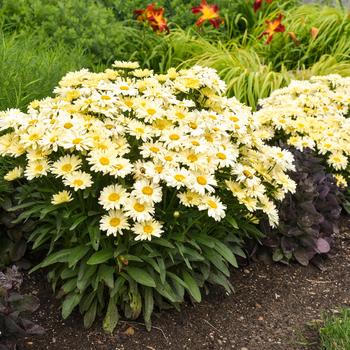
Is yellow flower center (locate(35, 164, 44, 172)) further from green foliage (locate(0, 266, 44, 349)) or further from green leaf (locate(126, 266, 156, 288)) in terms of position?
green leaf (locate(126, 266, 156, 288))

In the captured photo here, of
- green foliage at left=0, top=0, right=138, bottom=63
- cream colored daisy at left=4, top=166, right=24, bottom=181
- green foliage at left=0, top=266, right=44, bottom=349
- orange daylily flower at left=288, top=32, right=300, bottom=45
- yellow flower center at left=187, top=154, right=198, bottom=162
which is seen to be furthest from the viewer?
orange daylily flower at left=288, top=32, right=300, bottom=45

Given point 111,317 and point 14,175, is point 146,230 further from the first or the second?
point 14,175

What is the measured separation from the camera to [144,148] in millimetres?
2877

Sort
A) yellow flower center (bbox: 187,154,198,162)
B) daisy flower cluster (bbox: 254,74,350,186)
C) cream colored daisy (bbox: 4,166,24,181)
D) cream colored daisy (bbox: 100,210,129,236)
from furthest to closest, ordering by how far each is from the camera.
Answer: daisy flower cluster (bbox: 254,74,350,186) < cream colored daisy (bbox: 4,166,24,181) < yellow flower center (bbox: 187,154,198,162) < cream colored daisy (bbox: 100,210,129,236)

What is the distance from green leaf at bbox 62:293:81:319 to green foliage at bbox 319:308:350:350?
3.95 feet

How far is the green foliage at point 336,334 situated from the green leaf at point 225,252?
0.55m

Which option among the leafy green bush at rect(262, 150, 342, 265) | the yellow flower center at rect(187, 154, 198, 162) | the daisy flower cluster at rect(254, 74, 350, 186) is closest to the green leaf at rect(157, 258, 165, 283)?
the yellow flower center at rect(187, 154, 198, 162)

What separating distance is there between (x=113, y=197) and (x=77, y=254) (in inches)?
14.0

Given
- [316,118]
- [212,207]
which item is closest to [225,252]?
[212,207]

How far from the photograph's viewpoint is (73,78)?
3.34m

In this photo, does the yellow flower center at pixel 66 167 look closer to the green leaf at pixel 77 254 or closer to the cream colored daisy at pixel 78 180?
the cream colored daisy at pixel 78 180

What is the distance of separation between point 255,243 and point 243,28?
13.0 ft

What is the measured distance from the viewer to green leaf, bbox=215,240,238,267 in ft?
10.1

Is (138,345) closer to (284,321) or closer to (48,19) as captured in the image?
(284,321)
